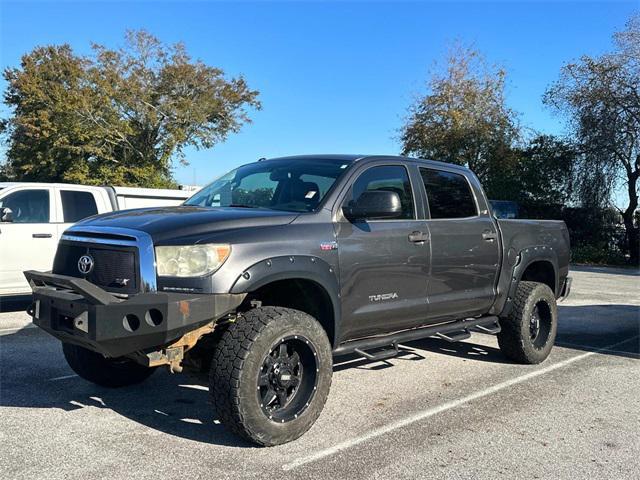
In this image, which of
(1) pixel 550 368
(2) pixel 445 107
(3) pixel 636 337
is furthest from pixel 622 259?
(1) pixel 550 368

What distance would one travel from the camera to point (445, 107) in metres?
26.4

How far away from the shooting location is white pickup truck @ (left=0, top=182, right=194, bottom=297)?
8719 mm

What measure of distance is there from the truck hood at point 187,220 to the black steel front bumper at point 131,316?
43 centimetres

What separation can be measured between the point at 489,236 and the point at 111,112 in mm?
30444

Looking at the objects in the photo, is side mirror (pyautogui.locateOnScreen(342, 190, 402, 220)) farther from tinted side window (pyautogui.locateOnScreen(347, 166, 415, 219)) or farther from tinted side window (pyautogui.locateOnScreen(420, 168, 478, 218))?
tinted side window (pyautogui.locateOnScreen(420, 168, 478, 218))

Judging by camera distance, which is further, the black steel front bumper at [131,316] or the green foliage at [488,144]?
the green foliage at [488,144]

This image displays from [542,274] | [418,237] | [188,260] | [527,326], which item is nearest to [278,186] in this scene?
[418,237]

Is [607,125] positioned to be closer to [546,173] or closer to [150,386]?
[546,173]

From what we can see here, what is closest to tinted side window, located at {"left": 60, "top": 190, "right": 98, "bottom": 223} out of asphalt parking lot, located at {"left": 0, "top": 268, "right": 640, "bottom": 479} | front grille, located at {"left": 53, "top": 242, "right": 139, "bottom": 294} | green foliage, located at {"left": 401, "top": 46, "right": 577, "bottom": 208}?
asphalt parking lot, located at {"left": 0, "top": 268, "right": 640, "bottom": 479}

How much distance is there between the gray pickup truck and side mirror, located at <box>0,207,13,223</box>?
4.60 metres

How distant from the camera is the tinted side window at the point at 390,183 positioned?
15.6 feet

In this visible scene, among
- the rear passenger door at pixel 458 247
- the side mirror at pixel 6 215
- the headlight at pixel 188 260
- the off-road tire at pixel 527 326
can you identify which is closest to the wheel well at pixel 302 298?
the headlight at pixel 188 260

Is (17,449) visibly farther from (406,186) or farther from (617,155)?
→ (617,155)

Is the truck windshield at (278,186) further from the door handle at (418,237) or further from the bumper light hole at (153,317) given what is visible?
the bumper light hole at (153,317)
